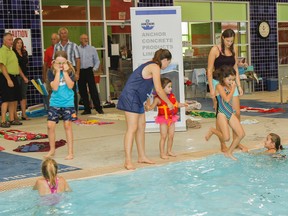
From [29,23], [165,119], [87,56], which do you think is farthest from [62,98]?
[29,23]

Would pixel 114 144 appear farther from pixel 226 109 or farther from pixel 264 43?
pixel 264 43

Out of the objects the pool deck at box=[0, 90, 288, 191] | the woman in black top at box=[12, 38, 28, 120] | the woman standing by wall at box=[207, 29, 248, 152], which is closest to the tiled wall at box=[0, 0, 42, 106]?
the woman in black top at box=[12, 38, 28, 120]

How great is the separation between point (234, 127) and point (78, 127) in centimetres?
467

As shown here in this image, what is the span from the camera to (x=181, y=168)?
7.43 metres

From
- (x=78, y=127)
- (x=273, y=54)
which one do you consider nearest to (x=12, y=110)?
(x=78, y=127)

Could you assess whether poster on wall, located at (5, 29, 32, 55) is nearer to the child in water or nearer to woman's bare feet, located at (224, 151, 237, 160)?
woman's bare feet, located at (224, 151, 237, 160)

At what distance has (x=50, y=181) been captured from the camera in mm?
5977

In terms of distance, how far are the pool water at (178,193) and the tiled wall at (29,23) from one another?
27.4ft

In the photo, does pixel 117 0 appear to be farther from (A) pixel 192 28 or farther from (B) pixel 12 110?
(B) pixel 12 110

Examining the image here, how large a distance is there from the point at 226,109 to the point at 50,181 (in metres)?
2.90

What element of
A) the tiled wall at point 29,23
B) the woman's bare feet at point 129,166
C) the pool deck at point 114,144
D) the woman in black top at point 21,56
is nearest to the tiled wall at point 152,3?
the tiled wall at point 29,23

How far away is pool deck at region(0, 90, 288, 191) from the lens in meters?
7.40

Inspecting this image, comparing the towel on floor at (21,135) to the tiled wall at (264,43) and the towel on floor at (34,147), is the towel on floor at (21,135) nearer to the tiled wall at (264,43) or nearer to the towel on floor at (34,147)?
the towel on floor at (34,147)

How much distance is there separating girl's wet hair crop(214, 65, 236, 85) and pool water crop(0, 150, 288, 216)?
1082 mm
